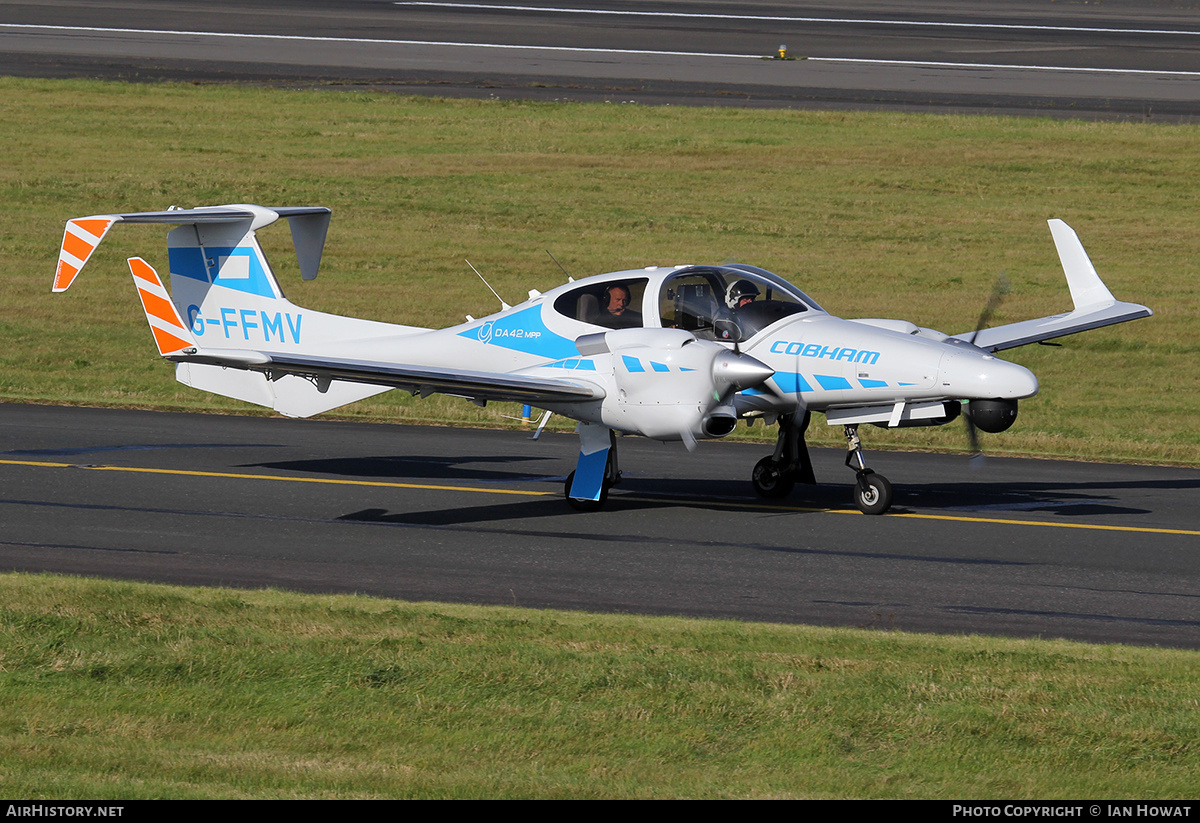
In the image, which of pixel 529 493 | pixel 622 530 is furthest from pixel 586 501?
pixel 529 493

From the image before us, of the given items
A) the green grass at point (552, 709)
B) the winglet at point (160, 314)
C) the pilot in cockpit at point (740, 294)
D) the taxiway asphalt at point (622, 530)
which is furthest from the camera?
the winglet at point (160, 314)

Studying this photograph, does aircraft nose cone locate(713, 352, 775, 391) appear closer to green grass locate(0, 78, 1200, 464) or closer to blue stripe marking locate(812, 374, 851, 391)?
blue stripe marking locate(812, 374, 851, 391)

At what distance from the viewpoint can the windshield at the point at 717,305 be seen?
49.0ft

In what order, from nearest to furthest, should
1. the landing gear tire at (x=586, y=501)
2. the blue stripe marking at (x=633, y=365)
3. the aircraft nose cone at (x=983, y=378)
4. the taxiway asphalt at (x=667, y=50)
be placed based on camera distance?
1. the aircraft nose cone at (x=983, y=378)
2. the blue stripe marking at (x=633, y=365)
3. the landing gear tire at (x=586, y=501)
4. the taxiway asphalt at (x=667, y=50)

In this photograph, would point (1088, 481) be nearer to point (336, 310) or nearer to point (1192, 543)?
point (1192, 543)

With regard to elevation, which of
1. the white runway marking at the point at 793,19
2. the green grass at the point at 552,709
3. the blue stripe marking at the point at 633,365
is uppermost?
the white runway marking at the point at 793,19

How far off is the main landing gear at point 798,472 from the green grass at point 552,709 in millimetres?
4889

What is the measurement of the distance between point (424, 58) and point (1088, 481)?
37769mm

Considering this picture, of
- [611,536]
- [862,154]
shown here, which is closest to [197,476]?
[611,536]

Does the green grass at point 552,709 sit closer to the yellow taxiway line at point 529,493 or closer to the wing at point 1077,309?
the yellow taxiway line at point 529,493

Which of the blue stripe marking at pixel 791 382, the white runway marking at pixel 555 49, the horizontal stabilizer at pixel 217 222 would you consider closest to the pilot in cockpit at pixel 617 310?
the blue stripe marking at pixel 791 382

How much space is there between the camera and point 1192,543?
45.8 ft

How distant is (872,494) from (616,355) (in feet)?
10.6

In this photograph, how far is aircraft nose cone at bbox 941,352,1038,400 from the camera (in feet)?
44.8
